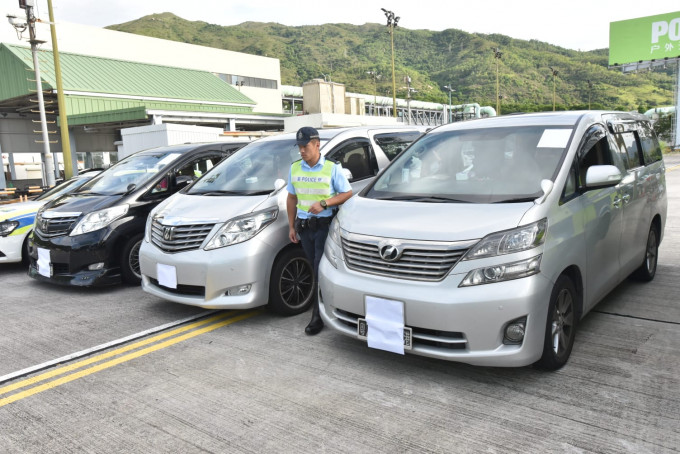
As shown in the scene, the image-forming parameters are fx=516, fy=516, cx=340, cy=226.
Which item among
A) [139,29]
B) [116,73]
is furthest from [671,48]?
[139,29]

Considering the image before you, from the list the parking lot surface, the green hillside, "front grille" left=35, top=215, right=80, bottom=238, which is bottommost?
the parking lot surface

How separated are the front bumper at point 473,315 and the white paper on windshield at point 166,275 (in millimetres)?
2253

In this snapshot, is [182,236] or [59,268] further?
[59,268]

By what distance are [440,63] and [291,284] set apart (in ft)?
437

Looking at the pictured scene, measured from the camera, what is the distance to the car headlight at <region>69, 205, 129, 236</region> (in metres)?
6.17

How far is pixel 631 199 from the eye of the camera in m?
4.76

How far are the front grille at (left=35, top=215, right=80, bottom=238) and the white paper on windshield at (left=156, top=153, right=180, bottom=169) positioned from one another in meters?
1.26

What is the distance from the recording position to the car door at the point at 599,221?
3.90 meters

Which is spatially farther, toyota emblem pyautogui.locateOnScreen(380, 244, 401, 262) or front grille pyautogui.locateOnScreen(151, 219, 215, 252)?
front grille pyautogui.locateOnScreen(151, 219, 215, 252)

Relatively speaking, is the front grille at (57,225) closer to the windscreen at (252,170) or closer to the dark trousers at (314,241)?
the windscreen at (252,170)

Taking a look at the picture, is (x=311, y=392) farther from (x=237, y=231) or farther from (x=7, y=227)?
(x=7, y=227)

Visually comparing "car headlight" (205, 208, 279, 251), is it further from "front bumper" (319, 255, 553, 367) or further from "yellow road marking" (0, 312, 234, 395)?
"front bumper" (319, 255, 553, 367)

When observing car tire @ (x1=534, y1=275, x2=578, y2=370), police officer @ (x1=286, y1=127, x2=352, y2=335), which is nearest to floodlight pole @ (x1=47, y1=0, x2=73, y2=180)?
police officer @ (x1=286, y1=127, x2=352, y2=335)

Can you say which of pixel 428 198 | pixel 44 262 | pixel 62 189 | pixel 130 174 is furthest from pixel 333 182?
pixel 62 189
